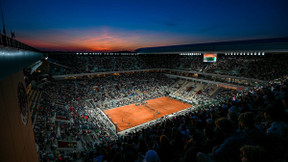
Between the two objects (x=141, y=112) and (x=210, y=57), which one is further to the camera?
(x=210, y=57)

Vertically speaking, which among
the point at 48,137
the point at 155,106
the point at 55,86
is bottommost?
the point at 155,106

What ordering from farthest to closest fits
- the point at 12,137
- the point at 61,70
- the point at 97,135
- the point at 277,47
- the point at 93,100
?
the point at 61,70 → the point at 93,100 → the point at 277,47 → the point at 97,135 → the point at 12,137

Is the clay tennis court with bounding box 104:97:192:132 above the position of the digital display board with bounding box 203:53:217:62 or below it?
below

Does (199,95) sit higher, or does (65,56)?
(65,56)

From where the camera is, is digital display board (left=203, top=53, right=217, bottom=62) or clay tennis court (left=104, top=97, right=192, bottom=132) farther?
digital display board (left=203, top=53, right=217, bottom=62)

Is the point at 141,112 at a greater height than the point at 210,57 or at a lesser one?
lesser

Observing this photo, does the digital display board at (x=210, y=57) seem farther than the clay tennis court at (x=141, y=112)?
Yes

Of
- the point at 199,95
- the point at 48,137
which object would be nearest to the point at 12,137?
the point at 48,137

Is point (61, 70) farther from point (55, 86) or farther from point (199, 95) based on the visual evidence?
point (199, 95)
